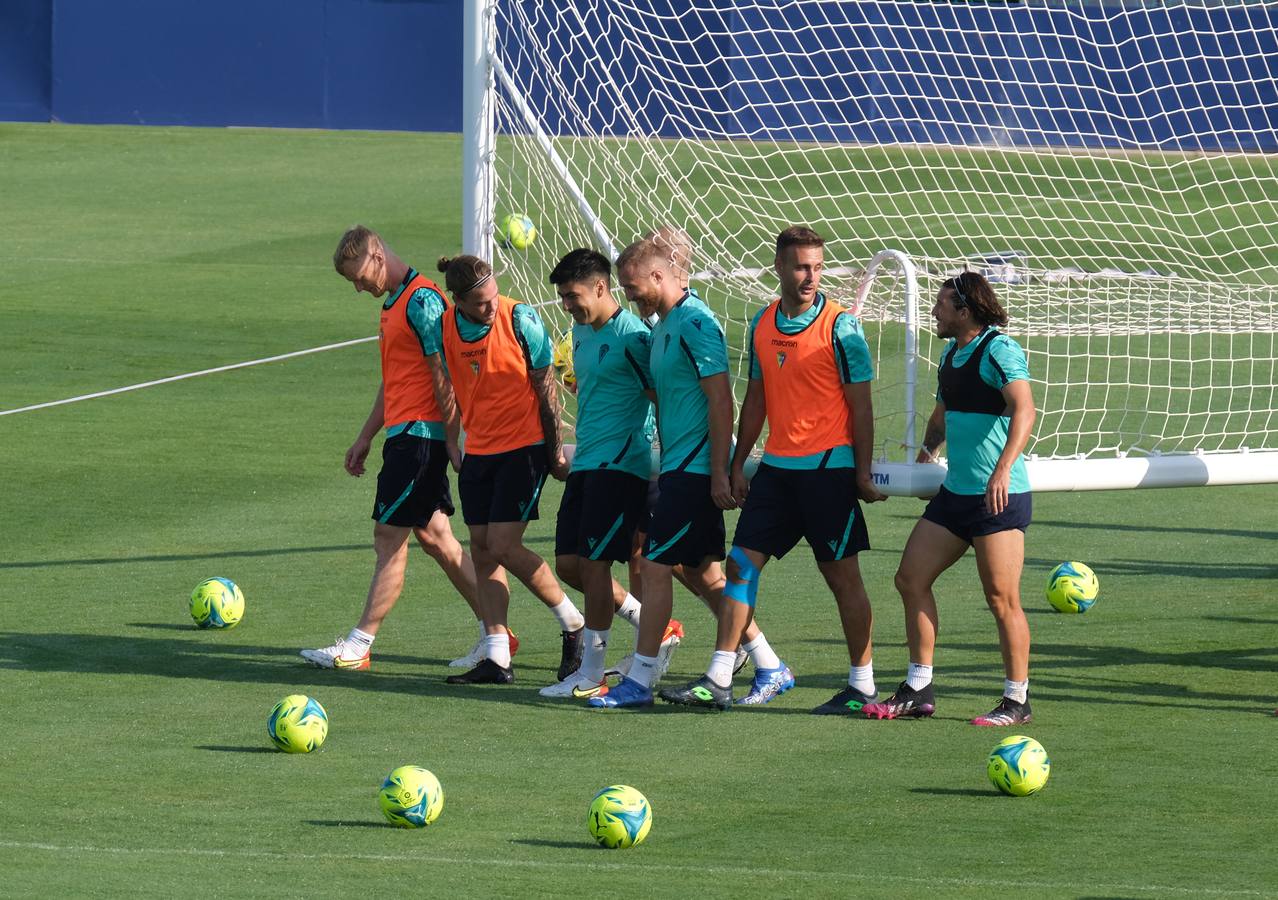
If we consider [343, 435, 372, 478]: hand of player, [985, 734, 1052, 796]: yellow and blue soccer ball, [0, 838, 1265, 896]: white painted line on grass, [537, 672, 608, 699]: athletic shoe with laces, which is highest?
[343, 435, 372, 478]: hand of player

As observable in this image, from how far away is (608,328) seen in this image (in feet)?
28.8

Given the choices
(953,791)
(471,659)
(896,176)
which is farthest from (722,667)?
(896,176)

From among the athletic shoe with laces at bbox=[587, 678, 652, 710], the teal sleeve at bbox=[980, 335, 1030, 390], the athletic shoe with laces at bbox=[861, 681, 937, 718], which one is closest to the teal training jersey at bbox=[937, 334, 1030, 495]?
the teal sleeve at bbox=[980, 335, 1030, 390]

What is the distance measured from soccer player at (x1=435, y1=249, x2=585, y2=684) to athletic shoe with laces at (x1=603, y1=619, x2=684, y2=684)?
0.90ft

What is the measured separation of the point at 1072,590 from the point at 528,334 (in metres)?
3.31

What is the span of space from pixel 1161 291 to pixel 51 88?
27139 millimetres

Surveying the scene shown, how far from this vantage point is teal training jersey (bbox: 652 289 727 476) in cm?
852

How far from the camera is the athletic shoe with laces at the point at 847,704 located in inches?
337

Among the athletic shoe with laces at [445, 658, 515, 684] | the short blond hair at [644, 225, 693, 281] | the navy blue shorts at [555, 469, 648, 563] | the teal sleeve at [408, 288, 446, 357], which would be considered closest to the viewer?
the short blond hair at [644, 225, 693, 281]

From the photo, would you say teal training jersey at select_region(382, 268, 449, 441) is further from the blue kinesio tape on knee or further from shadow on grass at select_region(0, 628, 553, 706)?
the blue kinesio tape on knee


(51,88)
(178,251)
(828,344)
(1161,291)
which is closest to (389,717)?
(828,344)

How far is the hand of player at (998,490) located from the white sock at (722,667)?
1.27m

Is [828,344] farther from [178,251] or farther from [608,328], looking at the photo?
[178,251]

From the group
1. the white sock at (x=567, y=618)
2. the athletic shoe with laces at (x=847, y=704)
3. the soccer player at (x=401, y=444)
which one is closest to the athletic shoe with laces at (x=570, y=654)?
the white sock at (x=567, y=618)
